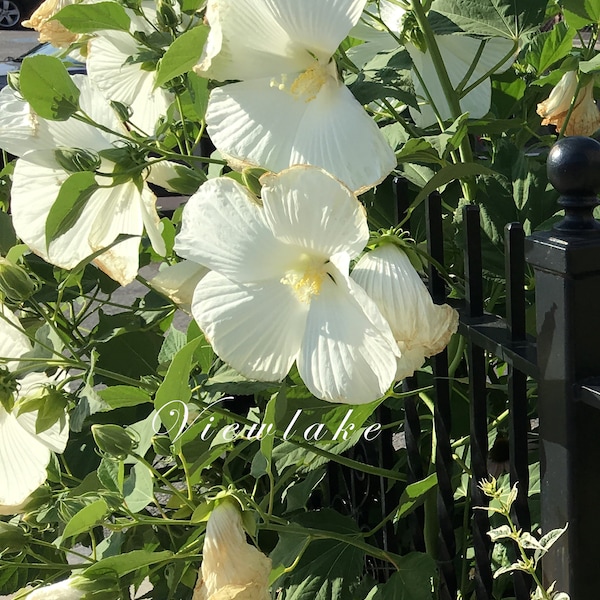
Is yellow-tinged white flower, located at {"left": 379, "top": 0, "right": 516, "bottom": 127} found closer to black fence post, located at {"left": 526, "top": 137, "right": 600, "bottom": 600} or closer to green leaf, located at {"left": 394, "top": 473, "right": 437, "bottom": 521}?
black fence post, located at {"left": 526, "top": 137, "right": 600, "bottom": 600}

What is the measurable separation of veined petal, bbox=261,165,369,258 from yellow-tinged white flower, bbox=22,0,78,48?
30 centimetres

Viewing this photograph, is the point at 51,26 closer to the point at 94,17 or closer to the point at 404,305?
the point at 94,17

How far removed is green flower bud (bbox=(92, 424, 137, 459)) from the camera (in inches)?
26.0

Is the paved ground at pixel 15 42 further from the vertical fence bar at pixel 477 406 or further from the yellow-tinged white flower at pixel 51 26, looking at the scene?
the vertical fence bar at pixel 477 406

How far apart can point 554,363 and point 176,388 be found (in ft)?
0.86

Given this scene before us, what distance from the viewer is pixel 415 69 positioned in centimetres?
67

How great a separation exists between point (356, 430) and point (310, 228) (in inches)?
10.6

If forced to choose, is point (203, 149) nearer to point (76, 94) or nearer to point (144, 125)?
A: point (144, 125)

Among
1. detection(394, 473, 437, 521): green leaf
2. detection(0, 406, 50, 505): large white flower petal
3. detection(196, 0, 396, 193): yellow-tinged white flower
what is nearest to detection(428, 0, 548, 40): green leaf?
detection(196, 0, 396, 193): yellow-tinged white flower

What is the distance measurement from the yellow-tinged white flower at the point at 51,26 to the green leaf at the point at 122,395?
30 cm

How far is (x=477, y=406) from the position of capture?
707 millimetres

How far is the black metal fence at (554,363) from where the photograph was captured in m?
0.55

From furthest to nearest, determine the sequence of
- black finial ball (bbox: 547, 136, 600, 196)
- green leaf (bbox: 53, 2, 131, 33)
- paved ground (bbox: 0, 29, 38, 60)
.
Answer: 1. paved ground (bbox: 0, 29, 38, 60)
2. green leaf (bbox: 53, 2, 131, 33)
3. black finial ball (bbox: 547, 136, 600, 196)

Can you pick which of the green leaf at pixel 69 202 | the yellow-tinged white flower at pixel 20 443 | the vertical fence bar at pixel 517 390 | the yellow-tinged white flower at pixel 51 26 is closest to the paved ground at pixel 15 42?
the yellow-tinged white flower at pixel 51 26
